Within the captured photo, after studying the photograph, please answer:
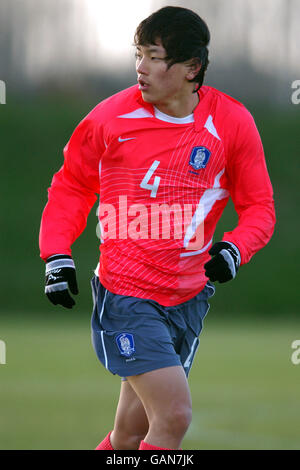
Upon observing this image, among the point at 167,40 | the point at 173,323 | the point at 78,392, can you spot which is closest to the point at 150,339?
the point at 173,323

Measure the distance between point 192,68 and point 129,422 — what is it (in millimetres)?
1521

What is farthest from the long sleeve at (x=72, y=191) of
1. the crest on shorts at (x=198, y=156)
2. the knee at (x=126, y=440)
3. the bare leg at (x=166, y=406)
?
the knee at (x=126, y=440)

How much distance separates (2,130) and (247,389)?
983cm

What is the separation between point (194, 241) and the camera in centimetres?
396

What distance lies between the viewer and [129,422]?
3.93m

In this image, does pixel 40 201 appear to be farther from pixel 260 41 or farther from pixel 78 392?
pixel 78 392

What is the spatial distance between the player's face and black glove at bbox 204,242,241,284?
66cm

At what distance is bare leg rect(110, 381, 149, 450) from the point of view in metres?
3.91

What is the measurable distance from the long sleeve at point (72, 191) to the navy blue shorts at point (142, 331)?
270 millimetres
